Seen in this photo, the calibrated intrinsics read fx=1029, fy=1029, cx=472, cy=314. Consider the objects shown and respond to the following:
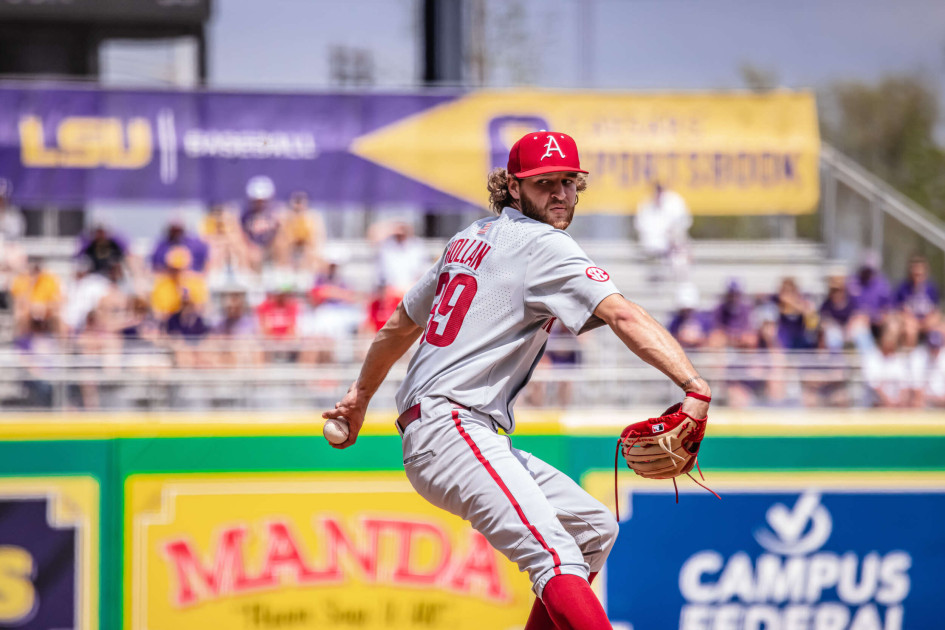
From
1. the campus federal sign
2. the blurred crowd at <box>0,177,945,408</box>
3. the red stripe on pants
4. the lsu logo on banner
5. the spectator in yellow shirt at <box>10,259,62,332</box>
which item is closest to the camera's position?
the red stripe on pants

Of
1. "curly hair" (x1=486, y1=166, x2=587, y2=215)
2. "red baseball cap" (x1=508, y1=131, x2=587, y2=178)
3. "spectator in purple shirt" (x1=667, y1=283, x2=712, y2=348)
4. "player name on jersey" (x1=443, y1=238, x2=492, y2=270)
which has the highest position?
"red baseball cap" (x1=508, y1=131, x2=587, y2=178)

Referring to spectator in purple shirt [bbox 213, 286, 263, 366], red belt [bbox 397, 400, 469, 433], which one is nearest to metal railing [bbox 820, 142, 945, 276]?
spectator in purple shirt [bbox 213, 286, 263, 366]

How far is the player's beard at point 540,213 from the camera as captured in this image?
11.3 ft

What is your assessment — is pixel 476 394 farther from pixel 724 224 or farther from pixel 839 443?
pixel 724 224

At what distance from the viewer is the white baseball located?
375 centimetres

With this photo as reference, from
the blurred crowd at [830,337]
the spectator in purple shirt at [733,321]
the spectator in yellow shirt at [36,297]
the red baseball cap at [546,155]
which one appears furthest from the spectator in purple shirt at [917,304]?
the spectator in yellow shirt at [36,297]

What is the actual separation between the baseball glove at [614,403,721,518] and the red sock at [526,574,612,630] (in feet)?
1.34

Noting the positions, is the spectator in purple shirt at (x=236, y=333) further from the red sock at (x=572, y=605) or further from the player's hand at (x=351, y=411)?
the red sock at (x=572, y=605)

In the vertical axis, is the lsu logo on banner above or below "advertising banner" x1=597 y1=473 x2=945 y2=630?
above

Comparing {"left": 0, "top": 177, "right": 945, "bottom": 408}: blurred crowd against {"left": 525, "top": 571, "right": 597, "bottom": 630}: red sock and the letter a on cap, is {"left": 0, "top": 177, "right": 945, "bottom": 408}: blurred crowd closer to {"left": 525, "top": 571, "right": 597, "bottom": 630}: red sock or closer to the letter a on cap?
{"left": 525, "top": 571, "right": 597, "bottom": 630}: red sock

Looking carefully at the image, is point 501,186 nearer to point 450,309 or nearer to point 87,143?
point 450,309

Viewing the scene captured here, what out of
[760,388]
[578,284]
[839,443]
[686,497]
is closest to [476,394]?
[578,284]

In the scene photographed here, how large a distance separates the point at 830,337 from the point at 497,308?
6.80 m

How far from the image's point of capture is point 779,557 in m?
5.65
